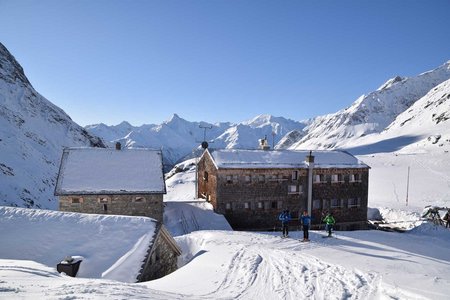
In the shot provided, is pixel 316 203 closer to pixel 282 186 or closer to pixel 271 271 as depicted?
pixel 282 186

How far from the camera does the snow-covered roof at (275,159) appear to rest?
29562mm

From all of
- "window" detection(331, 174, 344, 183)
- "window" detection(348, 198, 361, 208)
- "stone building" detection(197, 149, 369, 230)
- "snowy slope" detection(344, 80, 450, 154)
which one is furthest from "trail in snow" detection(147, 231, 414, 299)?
"snowy slope" detection(344, 80, 450, 154)

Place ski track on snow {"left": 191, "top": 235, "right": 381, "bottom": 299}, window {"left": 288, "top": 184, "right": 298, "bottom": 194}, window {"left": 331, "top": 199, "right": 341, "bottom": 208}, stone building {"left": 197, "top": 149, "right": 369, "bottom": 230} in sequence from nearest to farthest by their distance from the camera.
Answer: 1. ski track on snow {"left": 191, "top": 235, "right": 381, "bottom": 299}
2. stone building {"left": 197, "top": 149, "right": 369, "bottom": 230}
3. window {"left": 288, "top": 184, "right": 298, "bottom": 194}
4. window {"left": 331, "top": 199, "right": 341, "bottom": 208}

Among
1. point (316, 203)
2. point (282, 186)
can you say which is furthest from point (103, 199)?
point (316, 203)

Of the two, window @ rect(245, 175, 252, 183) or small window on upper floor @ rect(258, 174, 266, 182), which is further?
small window on upper floor @ rect(258, 174, 266, 182)

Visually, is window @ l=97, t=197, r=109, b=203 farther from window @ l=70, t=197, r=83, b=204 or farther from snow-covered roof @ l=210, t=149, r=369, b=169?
snow-covered roof @ l=210, t=149, r=369, b=169

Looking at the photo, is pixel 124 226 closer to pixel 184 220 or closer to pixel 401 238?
pixel 184 220

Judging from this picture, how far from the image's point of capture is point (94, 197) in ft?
82.9

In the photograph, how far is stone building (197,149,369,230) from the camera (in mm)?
29266

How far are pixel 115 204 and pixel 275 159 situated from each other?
15732 millimetres

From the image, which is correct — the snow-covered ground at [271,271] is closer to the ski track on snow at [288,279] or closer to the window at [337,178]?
the ski track on snow at [288,279]

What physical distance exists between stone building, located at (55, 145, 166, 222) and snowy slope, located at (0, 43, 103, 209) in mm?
12665

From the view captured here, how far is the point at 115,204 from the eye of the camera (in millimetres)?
25578

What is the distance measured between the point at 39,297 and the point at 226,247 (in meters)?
10.2
